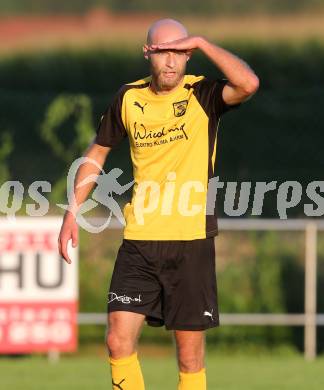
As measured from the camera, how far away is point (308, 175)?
1162cm

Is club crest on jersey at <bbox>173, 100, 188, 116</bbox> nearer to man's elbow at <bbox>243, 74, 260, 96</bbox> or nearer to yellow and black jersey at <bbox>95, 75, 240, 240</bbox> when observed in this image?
yellow and black jersey at <bbox>95, 75, 240, 240</bbox>

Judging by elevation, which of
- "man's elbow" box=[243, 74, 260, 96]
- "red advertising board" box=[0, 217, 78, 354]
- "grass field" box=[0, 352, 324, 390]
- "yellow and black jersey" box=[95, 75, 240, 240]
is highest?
"man's elbow" box=[243, 74, 260, 96]

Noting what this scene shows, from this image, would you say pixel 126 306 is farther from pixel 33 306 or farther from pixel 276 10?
pixel 276 10

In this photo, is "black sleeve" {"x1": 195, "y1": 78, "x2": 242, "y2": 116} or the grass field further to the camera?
the grass field

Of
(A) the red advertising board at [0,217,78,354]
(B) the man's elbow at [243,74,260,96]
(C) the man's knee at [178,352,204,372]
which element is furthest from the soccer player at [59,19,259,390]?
(A) the red advertising board at [0,217,78,354]

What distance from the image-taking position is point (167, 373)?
9625mm

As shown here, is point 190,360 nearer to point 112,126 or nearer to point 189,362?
point 189,362

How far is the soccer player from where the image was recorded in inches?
234

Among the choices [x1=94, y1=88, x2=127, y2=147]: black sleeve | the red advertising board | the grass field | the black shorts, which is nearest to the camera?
the black shorts

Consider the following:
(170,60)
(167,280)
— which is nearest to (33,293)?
(167,280)

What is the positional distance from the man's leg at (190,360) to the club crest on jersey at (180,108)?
104 centimetres

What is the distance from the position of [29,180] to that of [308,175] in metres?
2.56

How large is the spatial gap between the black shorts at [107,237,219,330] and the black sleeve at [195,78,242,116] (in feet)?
2.05

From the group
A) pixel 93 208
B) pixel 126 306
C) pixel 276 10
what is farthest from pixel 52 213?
pixel 126 306
